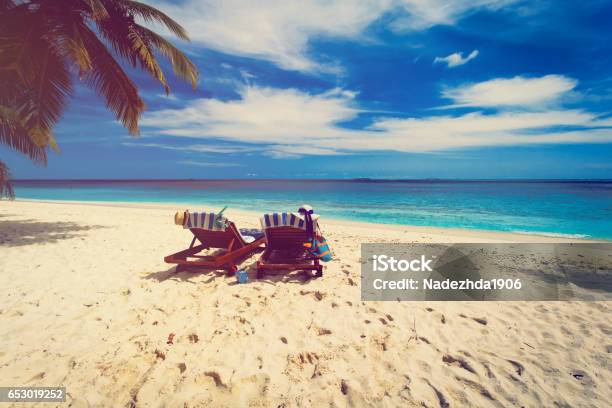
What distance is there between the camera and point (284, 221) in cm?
520

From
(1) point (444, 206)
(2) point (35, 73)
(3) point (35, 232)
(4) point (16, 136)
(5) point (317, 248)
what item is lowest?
(1) point (444, 206)

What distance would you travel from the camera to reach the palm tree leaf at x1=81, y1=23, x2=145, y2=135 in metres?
8.42

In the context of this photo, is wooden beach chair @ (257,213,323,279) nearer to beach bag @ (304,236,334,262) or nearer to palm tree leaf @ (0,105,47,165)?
beach bag @ (304,236,334,262)

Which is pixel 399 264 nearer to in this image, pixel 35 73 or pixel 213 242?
pixel 213 242

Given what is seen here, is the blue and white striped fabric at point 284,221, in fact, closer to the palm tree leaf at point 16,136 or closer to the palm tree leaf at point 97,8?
the palm tree leaf at point 97,8

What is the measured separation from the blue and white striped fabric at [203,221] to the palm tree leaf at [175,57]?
611cm

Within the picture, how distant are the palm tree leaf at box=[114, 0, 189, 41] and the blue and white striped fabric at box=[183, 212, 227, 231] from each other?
6694 millimetres

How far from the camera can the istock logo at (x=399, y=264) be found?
18.9ft

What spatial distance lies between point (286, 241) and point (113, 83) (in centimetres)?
774

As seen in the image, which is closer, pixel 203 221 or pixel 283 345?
pixel 283 345

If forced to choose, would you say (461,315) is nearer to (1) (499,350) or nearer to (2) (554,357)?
(1) (499,350)
